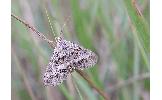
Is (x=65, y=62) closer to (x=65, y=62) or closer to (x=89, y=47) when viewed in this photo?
(x=65, y=62)

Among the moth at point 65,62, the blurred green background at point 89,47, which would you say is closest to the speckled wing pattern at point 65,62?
the moth at point 65,62

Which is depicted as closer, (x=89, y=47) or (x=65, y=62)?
(x=65, y=62)

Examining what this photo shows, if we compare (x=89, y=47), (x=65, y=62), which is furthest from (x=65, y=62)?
(x=89, y=47)

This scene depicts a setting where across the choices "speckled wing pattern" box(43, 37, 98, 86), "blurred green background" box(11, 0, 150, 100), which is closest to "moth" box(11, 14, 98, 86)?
"speckled wing pattern" box(43, 37, 98, 86)

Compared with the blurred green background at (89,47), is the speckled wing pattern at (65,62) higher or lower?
lower

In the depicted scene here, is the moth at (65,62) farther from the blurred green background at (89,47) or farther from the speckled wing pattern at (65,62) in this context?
the blurred green background at (89,47)

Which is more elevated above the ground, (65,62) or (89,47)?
(89,47)
